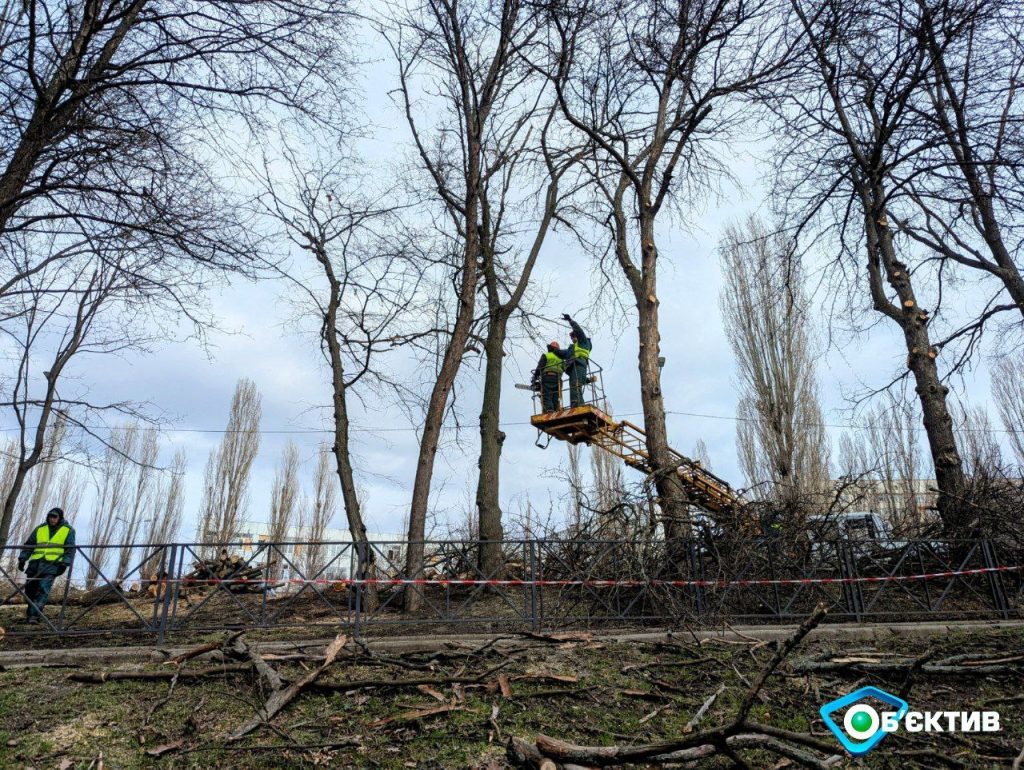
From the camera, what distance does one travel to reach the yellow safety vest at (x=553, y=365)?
14.2 meters

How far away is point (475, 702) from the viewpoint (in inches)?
225

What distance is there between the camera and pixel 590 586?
352 inches

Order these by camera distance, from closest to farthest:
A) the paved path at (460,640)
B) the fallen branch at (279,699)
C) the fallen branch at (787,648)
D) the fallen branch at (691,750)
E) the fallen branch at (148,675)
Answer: the fallen branch at (787,648)
the fallen branch at (691,750)
the fallen branch at (279,699)
the fallen branch at (148,675)
the paved path at (460,640)

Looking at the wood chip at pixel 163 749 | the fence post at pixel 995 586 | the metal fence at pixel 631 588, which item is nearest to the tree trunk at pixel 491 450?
the metal fence at pixel 631 588

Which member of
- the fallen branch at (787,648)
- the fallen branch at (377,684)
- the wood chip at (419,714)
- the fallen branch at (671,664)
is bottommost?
the wood chip at (419,714)

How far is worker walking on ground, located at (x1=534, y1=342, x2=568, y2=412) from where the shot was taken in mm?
14273

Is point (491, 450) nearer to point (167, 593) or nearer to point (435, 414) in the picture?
point (435, 414)

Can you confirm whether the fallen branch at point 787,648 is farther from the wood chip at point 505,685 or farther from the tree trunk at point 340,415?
the tree trunk at point 340,415

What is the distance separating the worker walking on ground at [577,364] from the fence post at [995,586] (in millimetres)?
7177

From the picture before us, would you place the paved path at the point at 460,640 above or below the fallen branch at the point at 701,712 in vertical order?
above

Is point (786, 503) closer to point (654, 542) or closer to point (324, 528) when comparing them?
point (654, 542)

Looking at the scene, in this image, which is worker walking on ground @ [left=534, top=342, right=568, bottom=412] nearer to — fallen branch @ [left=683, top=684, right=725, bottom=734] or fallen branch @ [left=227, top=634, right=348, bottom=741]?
fallen branch @ [left=227, top=634, right=348, bottom=741]

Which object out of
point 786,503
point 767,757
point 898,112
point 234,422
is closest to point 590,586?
point 786,503

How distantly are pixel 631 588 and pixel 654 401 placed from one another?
3.34 m
